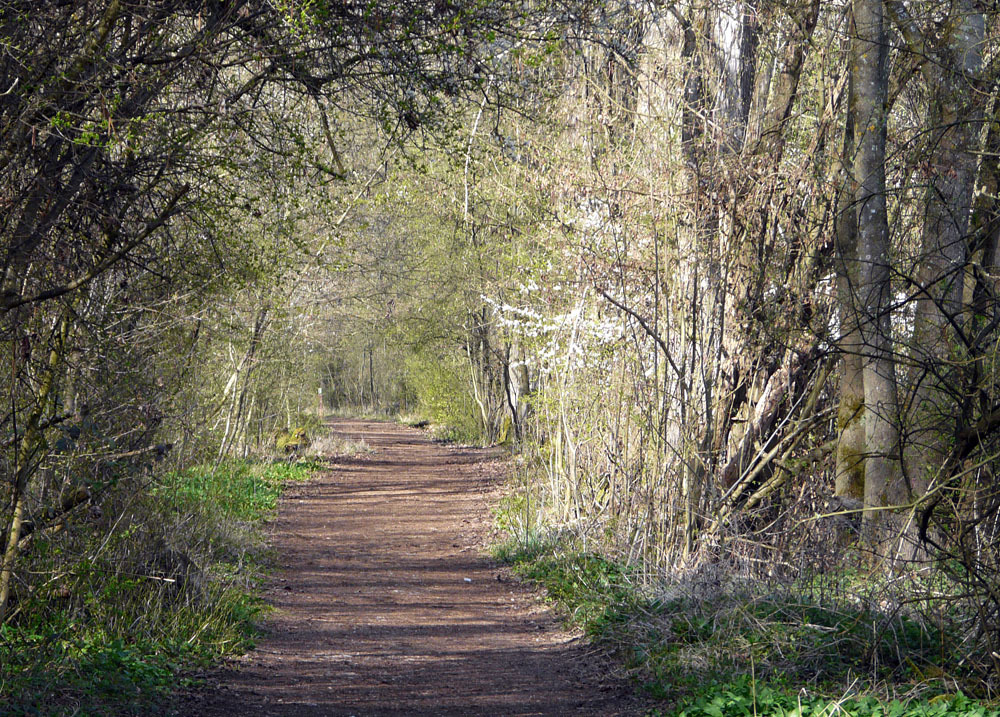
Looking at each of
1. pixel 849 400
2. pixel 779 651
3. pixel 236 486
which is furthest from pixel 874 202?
pixel 236 486

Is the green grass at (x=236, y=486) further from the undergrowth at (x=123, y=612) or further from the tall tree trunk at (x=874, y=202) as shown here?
the tall tree trunk at (x=874, y=202)

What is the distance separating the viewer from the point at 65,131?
17.8 feet

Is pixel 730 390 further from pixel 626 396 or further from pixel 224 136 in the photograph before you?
pixel 224 136

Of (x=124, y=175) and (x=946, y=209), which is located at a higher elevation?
(x=124, y=175)

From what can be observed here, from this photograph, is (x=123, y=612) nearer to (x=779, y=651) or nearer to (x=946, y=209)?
(x=779, y=651)

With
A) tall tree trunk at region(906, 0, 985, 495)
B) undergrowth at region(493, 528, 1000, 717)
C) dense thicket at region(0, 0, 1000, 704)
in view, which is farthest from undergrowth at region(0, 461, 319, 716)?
tall tree trunk at region(906, 0, 985, 495)

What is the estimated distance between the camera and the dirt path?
6641mm

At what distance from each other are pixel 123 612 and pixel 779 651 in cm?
445

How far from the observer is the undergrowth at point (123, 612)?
5.80 meters

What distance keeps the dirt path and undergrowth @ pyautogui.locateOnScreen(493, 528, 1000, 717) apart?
14.8 inches

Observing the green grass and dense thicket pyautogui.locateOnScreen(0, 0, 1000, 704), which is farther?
the green grass

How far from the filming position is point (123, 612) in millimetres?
7133

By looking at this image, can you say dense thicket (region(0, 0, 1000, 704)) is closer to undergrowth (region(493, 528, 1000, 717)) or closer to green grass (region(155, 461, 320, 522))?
undergrowth (region(493, 528, 1000, 717))

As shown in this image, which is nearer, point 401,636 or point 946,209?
point 946,209
